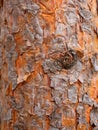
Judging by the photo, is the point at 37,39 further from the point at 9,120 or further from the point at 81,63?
the point at 9,120

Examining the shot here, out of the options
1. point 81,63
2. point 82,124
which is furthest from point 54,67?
point 82,124

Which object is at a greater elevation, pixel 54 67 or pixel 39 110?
pixel 54 67

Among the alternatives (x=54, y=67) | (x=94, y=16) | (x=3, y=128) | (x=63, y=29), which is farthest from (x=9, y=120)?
(x=94, y=16)

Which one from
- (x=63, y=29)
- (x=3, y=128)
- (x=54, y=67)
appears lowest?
(x=3, y=128)

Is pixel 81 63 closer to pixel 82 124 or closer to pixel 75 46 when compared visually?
pixel 75 46

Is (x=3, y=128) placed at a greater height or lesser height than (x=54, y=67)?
lesser
